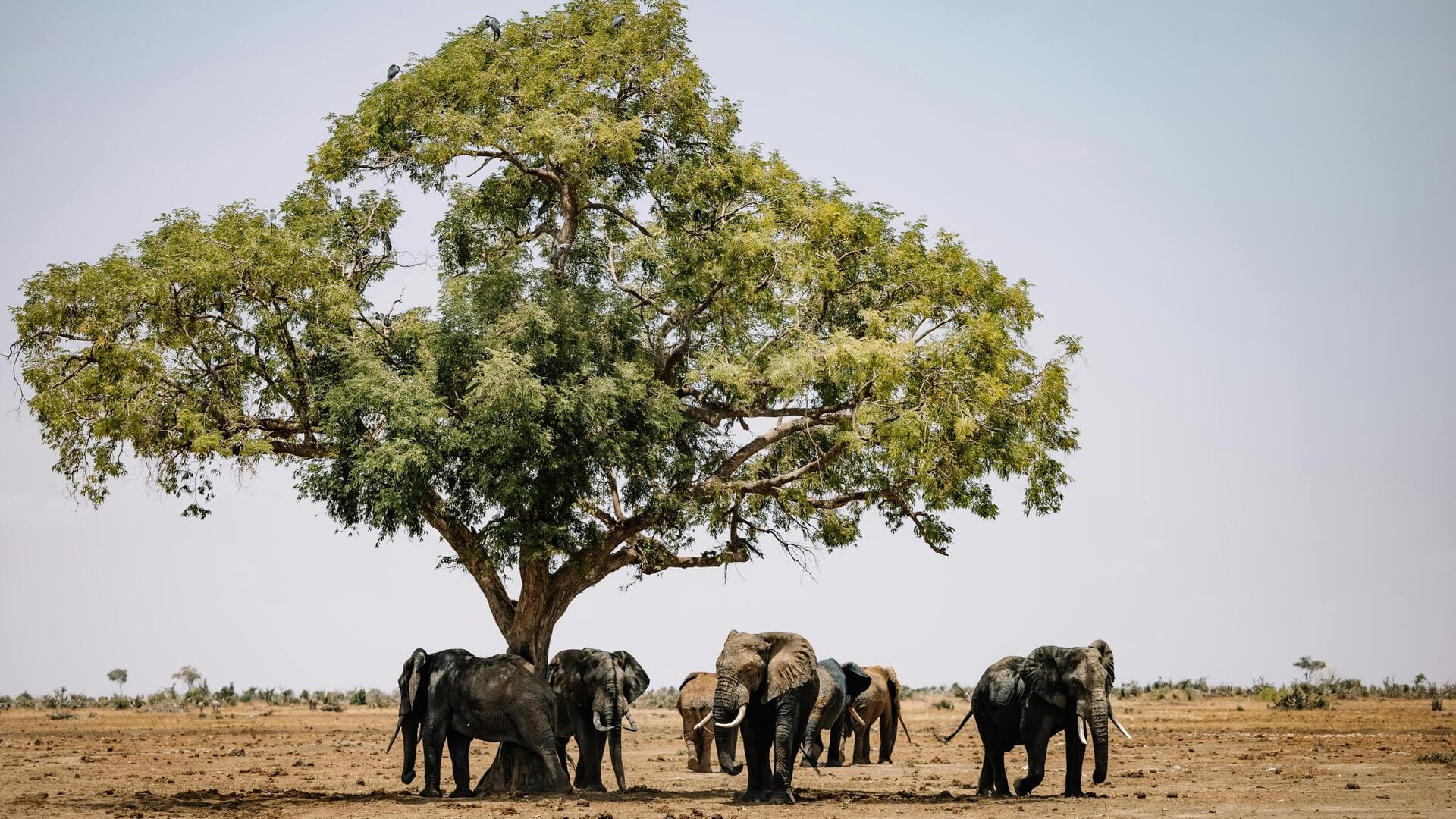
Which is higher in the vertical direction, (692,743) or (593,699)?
(593,699)

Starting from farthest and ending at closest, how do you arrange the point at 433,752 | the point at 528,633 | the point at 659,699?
the point at 659,699 < the point at 528,633 < the point at 433,752

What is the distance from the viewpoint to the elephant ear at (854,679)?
25.8 meters

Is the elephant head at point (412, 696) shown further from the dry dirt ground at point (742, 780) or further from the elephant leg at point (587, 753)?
the elephant leg at point (587, 753)

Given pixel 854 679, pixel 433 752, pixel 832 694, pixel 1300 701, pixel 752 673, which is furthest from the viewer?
pixel 1300 701

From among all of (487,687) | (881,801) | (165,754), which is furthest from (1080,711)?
(165,754)

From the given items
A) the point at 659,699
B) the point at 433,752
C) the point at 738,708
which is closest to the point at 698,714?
the point at 433,752

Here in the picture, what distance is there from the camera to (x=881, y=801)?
2086 cm

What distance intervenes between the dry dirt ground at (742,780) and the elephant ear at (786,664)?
5.41 feet

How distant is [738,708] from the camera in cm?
1936

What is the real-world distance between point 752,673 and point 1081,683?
4.80 m

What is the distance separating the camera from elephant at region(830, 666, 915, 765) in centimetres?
2916

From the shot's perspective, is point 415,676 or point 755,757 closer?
point 755,757

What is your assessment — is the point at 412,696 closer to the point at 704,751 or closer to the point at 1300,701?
the point at 704,751

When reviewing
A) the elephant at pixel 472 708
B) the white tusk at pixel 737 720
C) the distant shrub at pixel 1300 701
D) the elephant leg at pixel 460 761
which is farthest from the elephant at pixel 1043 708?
the distant shrub at pixel 1300 701
